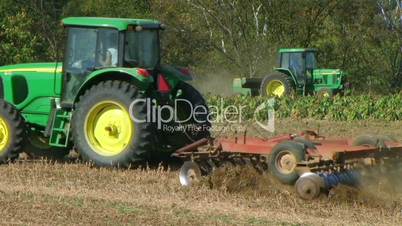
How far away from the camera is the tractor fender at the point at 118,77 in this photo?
9.17 m

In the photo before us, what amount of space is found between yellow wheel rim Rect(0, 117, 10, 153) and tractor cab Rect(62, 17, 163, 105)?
32.7 inches

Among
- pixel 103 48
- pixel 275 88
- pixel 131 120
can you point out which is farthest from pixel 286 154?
pixel 275 88

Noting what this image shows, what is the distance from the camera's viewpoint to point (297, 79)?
25.5m

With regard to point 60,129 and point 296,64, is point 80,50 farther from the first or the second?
point 296,64

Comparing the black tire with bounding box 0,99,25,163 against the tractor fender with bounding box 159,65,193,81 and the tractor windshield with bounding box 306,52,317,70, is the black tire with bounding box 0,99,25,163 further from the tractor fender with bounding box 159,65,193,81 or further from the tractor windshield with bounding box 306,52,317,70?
the tractor windshield with bounding box 306,52,317,70

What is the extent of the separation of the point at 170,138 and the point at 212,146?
5.14 ft

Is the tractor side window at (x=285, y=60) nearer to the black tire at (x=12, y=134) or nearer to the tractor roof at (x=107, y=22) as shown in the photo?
the tractor roof at (x=107, y=22)

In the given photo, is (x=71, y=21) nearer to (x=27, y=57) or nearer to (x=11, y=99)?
(x=11, y=99)

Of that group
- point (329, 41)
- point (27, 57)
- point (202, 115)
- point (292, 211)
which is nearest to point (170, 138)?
point (202, 115)

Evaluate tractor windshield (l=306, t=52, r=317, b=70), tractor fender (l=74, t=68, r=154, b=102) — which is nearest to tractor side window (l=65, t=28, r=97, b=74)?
tractor fender (l=74, t=68, r=154, b=102)

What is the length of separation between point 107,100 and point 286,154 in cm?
282

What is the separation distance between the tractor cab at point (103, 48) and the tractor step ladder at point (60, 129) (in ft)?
0.58

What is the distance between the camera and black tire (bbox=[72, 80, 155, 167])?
914 centimetres

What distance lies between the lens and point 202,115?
10164 millimetres
